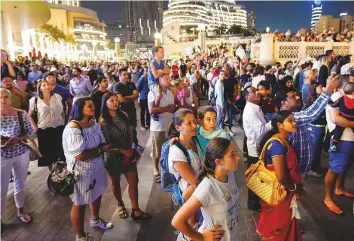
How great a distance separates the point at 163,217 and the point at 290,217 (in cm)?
197

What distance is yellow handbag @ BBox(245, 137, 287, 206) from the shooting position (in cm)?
295

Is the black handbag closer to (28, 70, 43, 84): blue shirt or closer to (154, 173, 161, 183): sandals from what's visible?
(154, 173, 161, 183): sandals

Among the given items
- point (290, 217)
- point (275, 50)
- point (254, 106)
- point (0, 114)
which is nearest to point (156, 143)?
point (254, 106)

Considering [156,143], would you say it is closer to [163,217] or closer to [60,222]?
[163,217]

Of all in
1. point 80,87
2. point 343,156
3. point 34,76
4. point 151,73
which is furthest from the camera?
point 34,76

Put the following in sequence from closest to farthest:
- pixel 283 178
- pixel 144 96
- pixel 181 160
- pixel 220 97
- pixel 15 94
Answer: pixel 181 160 → pixel 283 178 → pixel 15 94 → pixel 220 97 → pixel 144 96

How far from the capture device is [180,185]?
115 inches

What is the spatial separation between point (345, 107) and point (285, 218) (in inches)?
79.5

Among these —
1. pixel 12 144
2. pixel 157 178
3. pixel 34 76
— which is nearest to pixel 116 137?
pixel 12 144

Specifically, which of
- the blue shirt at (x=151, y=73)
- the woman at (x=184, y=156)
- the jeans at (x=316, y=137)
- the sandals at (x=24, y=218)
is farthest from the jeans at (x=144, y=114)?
the woman at (x=184, y=156)

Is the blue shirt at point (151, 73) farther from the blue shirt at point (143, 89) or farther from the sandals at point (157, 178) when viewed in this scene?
the blue shirt at point (143, 89)

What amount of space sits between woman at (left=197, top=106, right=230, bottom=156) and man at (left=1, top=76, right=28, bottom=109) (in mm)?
3868

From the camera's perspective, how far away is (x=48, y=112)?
550 centimetres

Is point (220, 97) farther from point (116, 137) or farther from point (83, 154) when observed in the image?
point (83, 154)
